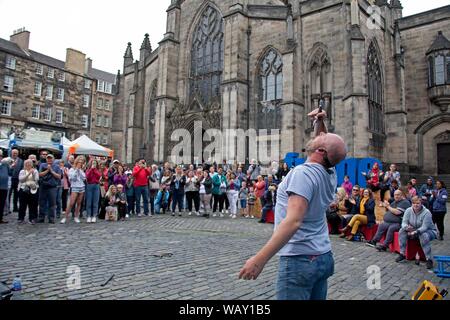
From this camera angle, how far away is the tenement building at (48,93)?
37.3 metres

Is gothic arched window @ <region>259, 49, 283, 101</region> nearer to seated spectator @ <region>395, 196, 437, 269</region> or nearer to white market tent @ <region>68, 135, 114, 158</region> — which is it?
white market tent @ <region>68, 135, 114, 158</region>

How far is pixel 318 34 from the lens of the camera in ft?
67.0

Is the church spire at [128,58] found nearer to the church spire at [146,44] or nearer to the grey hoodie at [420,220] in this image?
the church spire at [146,44]

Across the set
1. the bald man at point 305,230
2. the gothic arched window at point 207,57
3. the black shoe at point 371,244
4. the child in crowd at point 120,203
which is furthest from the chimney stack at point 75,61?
the bald man at point 305,230

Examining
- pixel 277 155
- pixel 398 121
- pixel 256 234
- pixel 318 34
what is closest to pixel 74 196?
pixel 256 234

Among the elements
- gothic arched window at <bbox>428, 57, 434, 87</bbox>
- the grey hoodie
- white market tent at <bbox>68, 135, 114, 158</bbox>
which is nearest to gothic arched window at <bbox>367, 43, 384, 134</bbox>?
gothic arched window at <bbox>428, 57, 434, 87</bbox>

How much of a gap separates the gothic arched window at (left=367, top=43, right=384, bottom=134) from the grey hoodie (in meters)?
14.8

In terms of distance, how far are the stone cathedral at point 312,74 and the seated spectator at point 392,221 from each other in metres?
10.7

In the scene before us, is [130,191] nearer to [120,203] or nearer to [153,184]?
[153,184]

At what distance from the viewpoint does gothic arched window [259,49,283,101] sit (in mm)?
22178

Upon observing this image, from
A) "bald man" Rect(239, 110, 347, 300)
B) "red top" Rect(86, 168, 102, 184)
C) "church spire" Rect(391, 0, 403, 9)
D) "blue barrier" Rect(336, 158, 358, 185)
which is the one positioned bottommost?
"bald man" Rect(239, 110, 347, 300)
